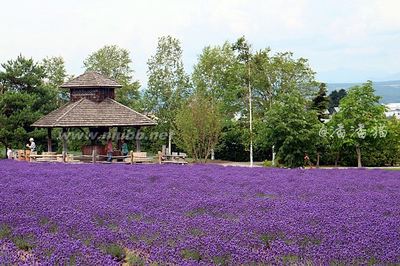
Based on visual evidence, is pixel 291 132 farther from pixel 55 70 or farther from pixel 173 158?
pixel 55 70

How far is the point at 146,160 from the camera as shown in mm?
28422

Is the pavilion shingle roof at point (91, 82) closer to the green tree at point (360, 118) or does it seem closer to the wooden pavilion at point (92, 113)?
the wooden pavilion at point (92, 113)

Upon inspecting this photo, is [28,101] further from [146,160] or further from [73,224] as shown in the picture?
[73,224]

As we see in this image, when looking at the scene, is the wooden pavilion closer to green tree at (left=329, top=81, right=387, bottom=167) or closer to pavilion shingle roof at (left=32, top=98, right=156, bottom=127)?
pavilion shingle roof at (left=32, top=98, right=156, bottom=127)

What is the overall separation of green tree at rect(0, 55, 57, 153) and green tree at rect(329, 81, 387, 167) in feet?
58.2

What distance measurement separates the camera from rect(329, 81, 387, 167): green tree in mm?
32438

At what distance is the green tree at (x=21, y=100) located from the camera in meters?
33.2

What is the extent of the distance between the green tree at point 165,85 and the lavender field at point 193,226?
Result: 3166 cm

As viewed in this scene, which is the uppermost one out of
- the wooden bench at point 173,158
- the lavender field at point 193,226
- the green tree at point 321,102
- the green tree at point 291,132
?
the green tree at point 321,102

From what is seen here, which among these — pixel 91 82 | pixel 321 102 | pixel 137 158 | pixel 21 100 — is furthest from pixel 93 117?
pixel 321 102

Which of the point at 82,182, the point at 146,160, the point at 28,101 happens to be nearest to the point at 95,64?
the point at 28,101

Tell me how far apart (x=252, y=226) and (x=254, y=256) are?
1.57 meters

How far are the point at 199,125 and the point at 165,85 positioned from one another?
9672 millimetres

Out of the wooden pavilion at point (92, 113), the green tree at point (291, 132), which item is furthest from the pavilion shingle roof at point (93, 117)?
the green tree at point (291, 132)
